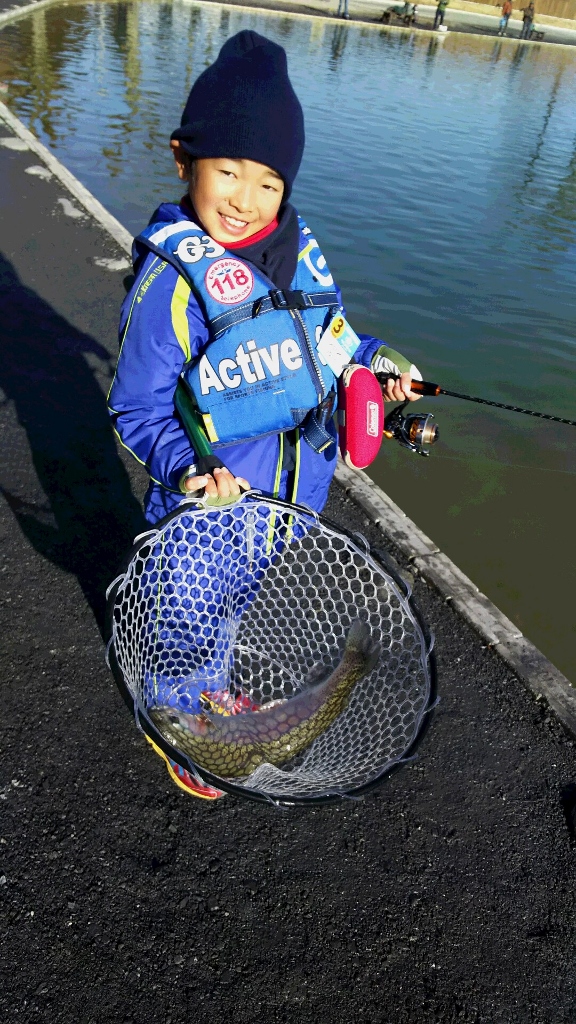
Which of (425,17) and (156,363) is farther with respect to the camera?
(425,17)

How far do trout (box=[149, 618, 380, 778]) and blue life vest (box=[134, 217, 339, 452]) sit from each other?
83 cm

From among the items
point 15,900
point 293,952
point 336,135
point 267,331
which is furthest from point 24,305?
point 336,135

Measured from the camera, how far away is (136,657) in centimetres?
253

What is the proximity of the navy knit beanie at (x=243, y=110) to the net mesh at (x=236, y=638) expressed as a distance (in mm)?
998

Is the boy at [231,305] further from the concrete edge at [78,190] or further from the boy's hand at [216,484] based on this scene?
the concrete edge at [78,190]

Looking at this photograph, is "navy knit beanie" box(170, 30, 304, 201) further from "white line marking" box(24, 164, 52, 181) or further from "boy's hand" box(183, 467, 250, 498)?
"white line marking" box(24, 164, 52, 181)

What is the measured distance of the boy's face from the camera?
2238 mm

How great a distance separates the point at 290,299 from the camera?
242 cm

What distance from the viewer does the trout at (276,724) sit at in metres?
2.56

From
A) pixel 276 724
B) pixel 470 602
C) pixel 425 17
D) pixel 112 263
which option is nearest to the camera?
pixel 276 724

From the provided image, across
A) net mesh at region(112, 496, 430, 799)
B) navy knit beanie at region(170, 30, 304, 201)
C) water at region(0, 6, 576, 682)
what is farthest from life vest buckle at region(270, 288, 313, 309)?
water at region(0, 6, 576, 682)

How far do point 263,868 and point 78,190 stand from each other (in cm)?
849

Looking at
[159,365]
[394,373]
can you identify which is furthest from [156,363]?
[394,373]

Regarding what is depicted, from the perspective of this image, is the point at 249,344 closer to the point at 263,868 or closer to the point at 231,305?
the point at 231,305
